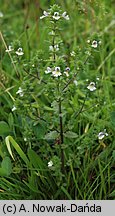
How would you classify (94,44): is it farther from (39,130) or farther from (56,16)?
(39,130)

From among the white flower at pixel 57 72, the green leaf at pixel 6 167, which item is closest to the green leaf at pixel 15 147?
the green leaf at pixel 6 167

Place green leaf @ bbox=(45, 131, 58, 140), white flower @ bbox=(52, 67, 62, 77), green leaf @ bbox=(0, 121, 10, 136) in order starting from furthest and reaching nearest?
green leaf @ bbox=(0, 121, 10, 136)
green leaf @ bbox=(45, 131, 58, 140)
white flower @ bbox=(52, 67, 62, 77)

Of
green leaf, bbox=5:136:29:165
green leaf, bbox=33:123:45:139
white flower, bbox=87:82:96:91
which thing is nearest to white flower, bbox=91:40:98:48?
white flower, bbox=87:82:96:91

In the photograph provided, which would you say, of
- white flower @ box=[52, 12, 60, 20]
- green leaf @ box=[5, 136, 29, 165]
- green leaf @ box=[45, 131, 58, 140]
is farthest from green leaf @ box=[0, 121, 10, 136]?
white flower @ box=[52, 12, 60, 20]

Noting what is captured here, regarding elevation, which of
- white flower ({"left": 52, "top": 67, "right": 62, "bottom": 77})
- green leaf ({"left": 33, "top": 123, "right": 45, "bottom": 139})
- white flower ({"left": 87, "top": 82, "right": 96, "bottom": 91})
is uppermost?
white flower ({"left": 87, "top": 82, "right": 96, "bottom": 91})

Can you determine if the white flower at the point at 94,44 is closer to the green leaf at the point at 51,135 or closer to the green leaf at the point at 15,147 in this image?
the green leaf at the point at 51,135

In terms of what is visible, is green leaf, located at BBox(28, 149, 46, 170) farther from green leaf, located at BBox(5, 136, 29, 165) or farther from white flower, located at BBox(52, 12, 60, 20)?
white flower, located at BBox(52, 12, 60, 20)

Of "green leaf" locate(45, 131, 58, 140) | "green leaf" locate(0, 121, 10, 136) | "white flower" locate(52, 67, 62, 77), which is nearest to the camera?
"white flower" locate(52, 67, 62, 77)

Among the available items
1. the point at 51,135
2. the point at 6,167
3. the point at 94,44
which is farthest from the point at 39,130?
the point at 94,44

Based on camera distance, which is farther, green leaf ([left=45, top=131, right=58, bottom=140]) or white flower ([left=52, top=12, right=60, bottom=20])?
green leaf ([left=45, top=131, right=58, bottom=140])

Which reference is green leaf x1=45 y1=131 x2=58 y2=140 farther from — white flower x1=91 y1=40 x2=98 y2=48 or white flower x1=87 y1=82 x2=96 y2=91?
white flower x1=91 y1=40 x2=98 y2=48

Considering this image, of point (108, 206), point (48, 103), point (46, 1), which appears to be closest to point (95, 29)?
point (48, 103)

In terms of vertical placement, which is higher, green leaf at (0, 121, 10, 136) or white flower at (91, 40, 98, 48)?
white flower at (91, 40, 98, 48)
